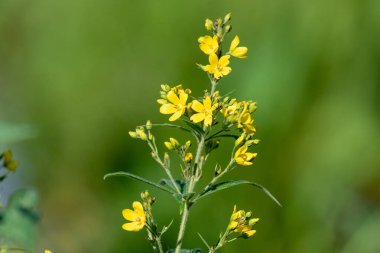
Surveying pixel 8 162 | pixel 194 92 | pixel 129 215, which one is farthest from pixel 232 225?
pixel 194 92

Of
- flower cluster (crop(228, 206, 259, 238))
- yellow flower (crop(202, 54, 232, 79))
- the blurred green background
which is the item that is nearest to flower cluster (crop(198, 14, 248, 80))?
yellow flower (crop(202, 54, 232, 79))

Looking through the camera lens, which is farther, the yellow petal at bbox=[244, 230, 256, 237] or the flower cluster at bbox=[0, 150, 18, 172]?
the yellow petal at bbox=[244, 230, 256, 237]

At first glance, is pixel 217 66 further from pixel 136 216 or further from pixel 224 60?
pixel 136 216

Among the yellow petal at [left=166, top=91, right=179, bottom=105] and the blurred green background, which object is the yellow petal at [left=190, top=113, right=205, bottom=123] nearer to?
the yellow petal at [left=166, top=91, right=179, bottom=105]

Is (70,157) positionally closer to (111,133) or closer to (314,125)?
(111,133)

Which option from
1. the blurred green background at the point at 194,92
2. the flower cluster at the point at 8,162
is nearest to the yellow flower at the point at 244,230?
the flower cluster at the point at 8,162

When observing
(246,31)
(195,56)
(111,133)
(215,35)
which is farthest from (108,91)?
(215,35)
